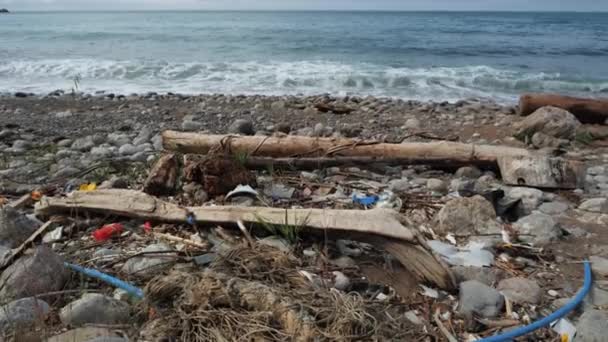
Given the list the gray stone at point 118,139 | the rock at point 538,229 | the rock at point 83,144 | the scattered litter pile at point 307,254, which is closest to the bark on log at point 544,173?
the scattered litter pile at point 307,254

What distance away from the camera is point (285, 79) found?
11805 mm

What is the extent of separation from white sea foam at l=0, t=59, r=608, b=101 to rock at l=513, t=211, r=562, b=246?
23.0 feet

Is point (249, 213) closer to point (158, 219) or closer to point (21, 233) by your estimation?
point (158, 219)

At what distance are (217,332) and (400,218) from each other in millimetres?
1197

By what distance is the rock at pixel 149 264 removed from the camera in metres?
2.33

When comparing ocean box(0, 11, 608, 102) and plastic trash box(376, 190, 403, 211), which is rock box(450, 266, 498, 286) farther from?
ocean box(0, 11, 608, 102)

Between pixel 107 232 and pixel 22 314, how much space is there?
0.92 meters

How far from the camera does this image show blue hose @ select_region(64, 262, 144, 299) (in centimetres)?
213

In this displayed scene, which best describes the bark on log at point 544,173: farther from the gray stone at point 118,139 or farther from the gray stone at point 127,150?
the gray stone at point 118,139

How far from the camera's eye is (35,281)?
6.93 ft

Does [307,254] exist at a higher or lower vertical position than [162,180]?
lower

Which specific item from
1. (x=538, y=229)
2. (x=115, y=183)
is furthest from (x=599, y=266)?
(x=115, y=183)

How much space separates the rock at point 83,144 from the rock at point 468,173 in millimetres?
3860

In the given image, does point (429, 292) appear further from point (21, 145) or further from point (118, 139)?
point (21, 145)
